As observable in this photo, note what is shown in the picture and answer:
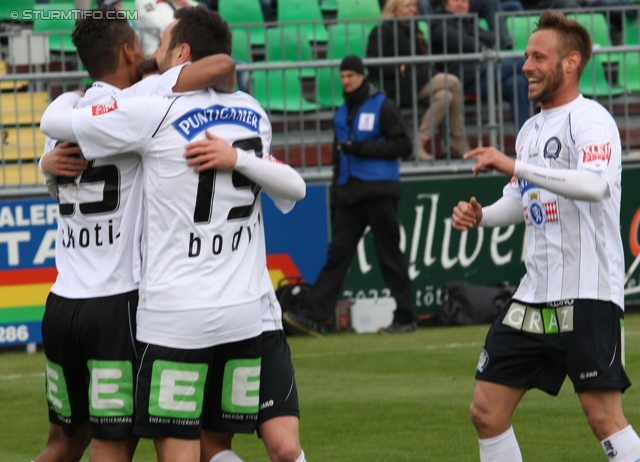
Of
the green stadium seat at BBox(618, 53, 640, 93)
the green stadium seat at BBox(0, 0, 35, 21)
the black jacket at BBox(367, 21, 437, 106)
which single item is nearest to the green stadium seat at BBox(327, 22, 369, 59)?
the black jacket at BBox(367, 21, 437, 106)

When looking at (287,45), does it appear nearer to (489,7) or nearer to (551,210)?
(489,7)

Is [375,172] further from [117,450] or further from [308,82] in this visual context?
[117,450]

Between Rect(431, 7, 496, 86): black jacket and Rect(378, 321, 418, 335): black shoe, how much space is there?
8.61 ft

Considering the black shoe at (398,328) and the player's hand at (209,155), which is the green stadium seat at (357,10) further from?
the player's hand at (209,155)

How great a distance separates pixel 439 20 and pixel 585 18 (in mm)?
1820

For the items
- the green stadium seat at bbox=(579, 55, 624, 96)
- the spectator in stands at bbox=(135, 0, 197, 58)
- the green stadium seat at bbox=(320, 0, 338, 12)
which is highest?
the green stadium seat at bbox=(320, 0, 338, 12)

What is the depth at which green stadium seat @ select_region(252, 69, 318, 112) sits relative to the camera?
11.0m

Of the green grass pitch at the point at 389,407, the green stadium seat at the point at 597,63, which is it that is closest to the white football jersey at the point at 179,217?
the green grass pitch at the point at 389,407

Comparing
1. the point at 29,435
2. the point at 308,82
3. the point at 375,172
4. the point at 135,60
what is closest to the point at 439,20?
the point at 308,82

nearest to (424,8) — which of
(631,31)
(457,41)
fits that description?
(457,41)

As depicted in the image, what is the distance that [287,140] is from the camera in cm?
1115

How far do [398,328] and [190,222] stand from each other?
6679 millimetres

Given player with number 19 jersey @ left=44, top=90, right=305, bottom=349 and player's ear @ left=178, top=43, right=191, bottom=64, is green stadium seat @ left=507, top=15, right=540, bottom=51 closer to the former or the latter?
player's ear @ left=178, top=43, right=191, bottom=64

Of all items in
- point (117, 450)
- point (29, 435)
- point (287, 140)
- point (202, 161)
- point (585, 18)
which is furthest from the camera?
point (585, 18)
